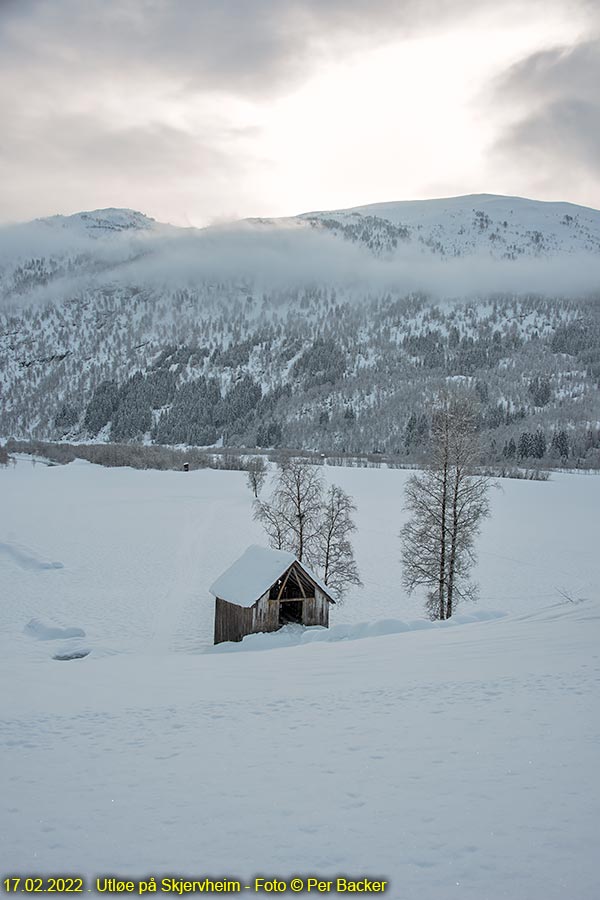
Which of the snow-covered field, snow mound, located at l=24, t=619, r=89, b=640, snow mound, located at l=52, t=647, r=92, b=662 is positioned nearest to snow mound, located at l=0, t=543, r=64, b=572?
snow mound, located at l=24, t=619, r=89, b=640

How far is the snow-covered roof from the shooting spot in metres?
23.1

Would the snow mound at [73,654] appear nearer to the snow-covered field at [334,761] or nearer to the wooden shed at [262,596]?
the snow-covered field at [334,761]

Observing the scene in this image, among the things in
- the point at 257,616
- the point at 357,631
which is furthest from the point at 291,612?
the point at 357,631

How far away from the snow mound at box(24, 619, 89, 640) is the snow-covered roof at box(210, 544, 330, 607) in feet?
19.2

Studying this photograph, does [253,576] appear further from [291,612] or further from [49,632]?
[49,632]

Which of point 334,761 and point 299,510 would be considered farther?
point 299,510

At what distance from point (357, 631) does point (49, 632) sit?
42.8 ft

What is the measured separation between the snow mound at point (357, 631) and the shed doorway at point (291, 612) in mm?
3221

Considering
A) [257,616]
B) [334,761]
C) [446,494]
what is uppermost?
[446,494]

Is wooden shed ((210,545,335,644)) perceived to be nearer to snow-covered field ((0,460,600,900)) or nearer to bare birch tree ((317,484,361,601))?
→ snow-covered field ((0,460,600,900))

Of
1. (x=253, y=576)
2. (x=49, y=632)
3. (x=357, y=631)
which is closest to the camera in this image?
(x=357, y=631)

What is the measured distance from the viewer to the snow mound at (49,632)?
23.1 m

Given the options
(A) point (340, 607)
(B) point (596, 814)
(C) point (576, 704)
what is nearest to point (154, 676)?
(C) point (576, 704)

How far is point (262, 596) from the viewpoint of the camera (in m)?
22.9
